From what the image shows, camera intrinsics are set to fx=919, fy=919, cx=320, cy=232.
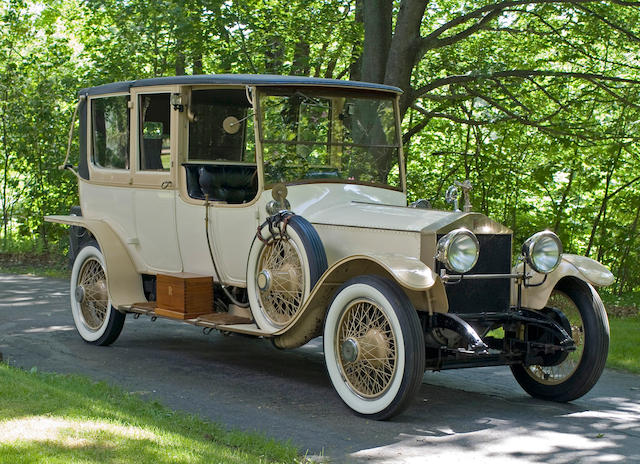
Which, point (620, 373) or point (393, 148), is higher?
point (393, 148)

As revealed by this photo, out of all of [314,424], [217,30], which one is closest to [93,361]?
[314,424]

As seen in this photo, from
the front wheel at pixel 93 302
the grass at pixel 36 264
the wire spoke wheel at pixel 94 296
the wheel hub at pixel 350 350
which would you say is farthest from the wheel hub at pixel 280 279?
the grass at pixel 36 264

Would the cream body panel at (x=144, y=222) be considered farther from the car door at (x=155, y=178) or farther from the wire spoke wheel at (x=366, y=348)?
the wire spoke wheel at (x=366, y=348)

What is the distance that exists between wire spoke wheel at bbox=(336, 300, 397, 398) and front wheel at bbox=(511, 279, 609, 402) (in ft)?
4.41

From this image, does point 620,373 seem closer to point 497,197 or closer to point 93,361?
point 93,361

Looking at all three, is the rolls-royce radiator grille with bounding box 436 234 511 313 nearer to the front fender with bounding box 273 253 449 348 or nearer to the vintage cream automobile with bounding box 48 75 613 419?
the vintage cream automobile with bounding box 48 75 613 419

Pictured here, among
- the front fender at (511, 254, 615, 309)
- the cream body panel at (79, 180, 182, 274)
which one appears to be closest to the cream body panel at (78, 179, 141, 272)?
the cream body panel at (79, 180, 182, 274)

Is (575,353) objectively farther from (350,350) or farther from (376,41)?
(376,41)

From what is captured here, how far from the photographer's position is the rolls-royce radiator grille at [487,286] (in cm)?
629

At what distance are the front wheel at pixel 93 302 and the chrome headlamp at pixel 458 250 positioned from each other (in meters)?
3.59

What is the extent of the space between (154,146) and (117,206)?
756mm

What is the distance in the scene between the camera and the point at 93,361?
306 inches

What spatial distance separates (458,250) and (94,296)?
4.00m

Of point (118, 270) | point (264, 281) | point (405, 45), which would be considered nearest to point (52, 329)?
point (118, 270)
